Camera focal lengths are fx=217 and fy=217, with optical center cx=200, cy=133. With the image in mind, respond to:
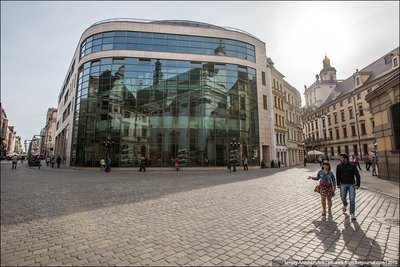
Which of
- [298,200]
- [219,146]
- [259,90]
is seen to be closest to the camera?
[298,200]

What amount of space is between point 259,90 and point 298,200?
28.5 meters

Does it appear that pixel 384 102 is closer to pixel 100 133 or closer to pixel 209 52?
pixel 209 52

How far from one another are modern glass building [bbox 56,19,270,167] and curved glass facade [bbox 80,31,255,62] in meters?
0.14

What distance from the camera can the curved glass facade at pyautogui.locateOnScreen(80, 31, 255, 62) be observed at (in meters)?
30.5

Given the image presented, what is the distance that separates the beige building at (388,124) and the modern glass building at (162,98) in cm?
1680

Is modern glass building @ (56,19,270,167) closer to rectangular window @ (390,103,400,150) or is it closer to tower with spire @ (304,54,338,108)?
rectangular window @ (390,103,400,150)

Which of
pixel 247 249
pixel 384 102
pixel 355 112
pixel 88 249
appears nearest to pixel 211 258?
pixel 247 249

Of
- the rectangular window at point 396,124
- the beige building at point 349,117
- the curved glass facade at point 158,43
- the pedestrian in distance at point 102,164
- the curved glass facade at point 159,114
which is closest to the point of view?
the rectangular window at point 396,124

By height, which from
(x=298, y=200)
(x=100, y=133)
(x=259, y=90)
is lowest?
(x=298, y=200)

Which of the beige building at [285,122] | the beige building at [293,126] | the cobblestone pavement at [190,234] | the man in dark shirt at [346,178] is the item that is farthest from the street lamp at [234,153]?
the man in dark shirt at [346,178]

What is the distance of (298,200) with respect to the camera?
28.8ft

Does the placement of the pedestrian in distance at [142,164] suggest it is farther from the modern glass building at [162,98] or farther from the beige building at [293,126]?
the beige building at [293,126]

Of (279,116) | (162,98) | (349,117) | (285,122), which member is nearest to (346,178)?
(162,98)

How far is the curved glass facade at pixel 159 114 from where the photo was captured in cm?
2806
